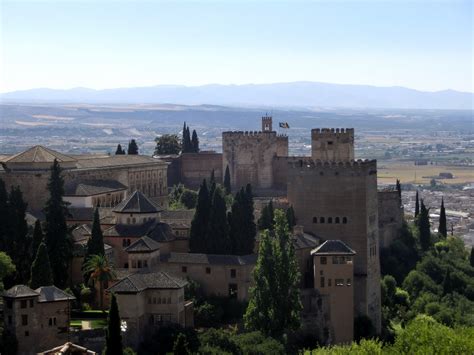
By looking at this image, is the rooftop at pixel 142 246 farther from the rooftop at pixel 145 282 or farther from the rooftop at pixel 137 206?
the rooftop at pixel 137 206

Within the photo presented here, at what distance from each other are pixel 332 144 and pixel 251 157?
1526cm

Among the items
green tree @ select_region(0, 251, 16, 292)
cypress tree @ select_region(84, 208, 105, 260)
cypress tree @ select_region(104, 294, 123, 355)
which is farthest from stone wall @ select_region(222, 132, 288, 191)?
cypress tree @ select_region(104, 294, 123, 355)

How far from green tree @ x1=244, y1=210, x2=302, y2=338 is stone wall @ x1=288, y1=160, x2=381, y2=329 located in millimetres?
7740

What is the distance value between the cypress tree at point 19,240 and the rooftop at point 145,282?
5024 millimetres

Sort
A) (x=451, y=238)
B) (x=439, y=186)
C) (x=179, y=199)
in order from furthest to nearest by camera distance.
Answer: (x=439, y=186) → (x=451, y=238) → (x=179, y=199)

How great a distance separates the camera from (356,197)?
54938mm

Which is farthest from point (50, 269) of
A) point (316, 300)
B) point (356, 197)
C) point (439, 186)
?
point (439, 186)

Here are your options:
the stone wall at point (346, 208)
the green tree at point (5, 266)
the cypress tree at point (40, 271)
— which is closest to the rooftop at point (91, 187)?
the stone wall at point (346, 208)

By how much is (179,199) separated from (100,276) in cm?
2455

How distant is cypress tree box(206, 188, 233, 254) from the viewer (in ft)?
169

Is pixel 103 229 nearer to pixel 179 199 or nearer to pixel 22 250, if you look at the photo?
pixel 22 250

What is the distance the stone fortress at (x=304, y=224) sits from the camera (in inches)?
1939

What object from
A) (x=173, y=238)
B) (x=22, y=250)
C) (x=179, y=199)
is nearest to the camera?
(x=22, y=250)

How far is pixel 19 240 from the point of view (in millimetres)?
48250
